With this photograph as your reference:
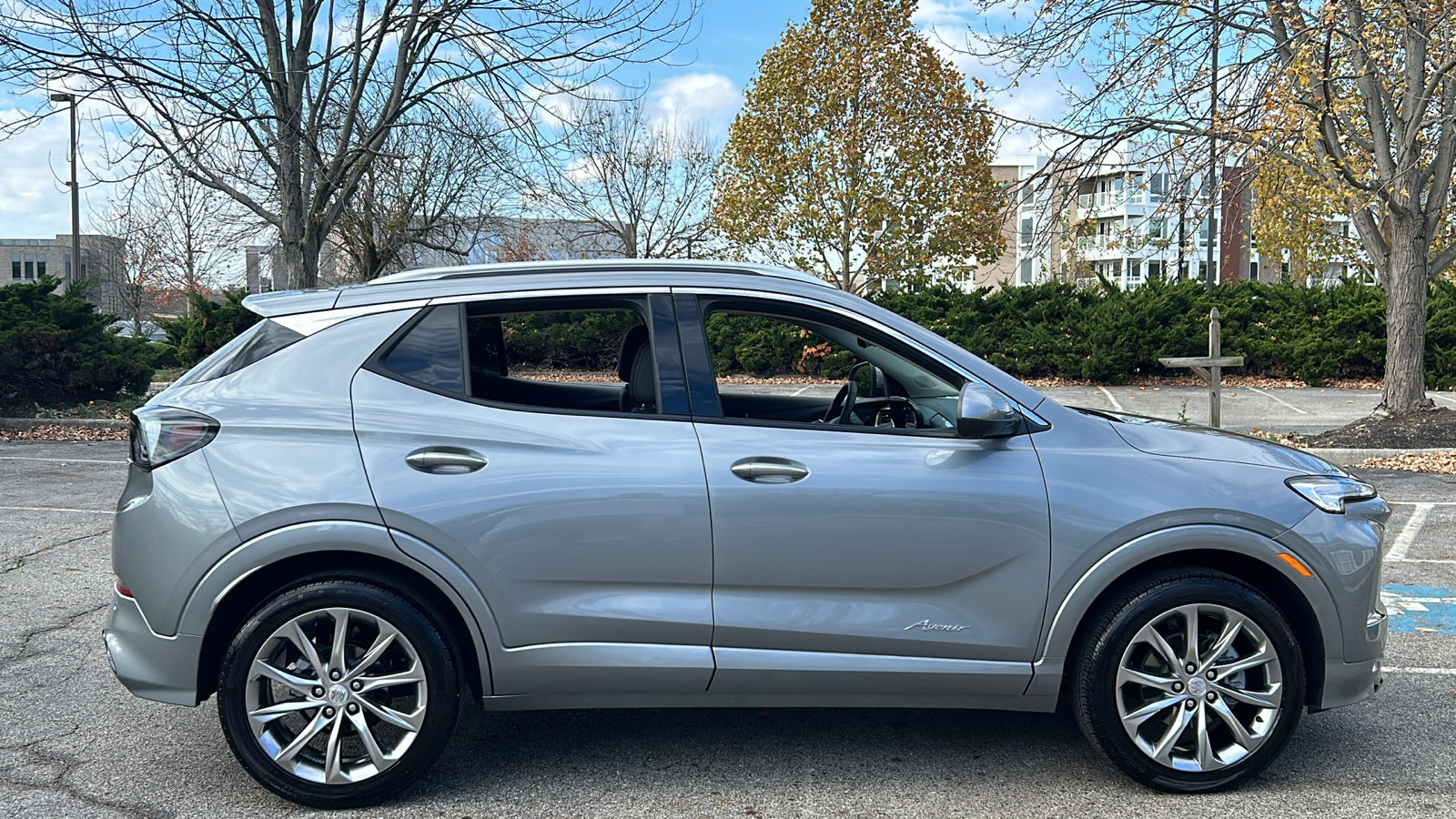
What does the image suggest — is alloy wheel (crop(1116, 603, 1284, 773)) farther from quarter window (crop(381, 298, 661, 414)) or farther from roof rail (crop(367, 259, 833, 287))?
quarter window (crop(381, 298, 661, 414))

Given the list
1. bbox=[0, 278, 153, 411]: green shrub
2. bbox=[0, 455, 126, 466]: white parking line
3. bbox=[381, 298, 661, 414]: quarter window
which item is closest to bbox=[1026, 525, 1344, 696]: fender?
bbox=[381, 298, 661, 414]: quarter window

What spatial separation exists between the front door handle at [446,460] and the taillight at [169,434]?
A: 0.65 metres

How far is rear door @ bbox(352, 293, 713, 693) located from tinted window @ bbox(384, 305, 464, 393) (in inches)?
0.6

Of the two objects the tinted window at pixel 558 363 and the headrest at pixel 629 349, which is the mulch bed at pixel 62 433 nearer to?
the tinted window at pixel 558 363

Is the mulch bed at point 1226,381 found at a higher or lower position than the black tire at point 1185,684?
higher

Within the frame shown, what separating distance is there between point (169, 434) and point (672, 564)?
1.67 m

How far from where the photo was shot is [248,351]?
367 cm

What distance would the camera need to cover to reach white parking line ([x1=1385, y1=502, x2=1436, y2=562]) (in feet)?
23.4

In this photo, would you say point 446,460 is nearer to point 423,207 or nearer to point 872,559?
point 872,559

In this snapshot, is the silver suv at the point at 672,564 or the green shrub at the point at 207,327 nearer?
the silver suv at the point at 672,564

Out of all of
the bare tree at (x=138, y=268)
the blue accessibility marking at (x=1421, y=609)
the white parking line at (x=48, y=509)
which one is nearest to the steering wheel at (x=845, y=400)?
the blue accessibility marking at (x=1421, y=609)

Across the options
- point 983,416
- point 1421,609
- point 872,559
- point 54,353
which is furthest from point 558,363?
point 54,353

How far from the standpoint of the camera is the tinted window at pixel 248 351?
3.63 metres

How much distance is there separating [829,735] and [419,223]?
27.4 m
